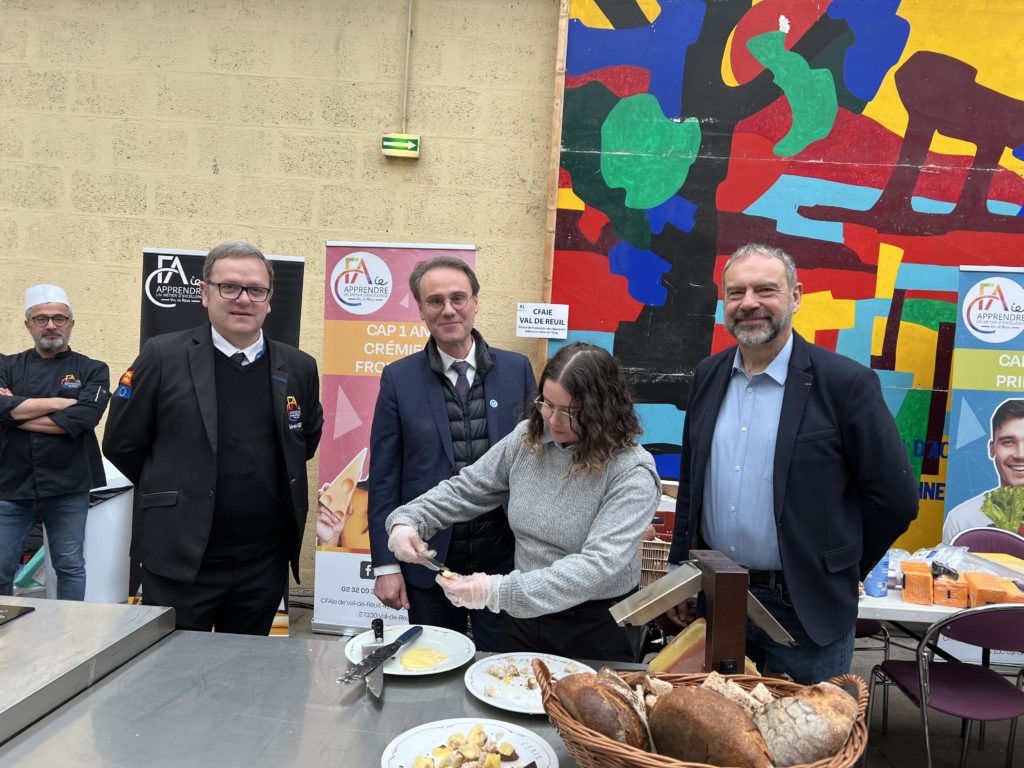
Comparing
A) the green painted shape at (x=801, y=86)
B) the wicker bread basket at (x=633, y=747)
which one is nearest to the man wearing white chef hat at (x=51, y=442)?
the wicker bread basket at (x=633, y=747)

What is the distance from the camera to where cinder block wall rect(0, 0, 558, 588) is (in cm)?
450

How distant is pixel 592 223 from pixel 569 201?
7.6 inches

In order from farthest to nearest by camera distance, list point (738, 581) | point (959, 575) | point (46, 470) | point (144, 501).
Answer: point (46, 470) → point (959, 575) → point (144, 501) → point (738, 581)

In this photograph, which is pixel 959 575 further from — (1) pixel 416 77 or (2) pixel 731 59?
(1) pixel 416 77

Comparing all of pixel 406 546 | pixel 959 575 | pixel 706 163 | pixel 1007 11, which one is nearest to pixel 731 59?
pixel 706 163

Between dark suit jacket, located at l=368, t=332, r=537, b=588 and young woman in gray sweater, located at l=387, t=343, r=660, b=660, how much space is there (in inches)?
14.9

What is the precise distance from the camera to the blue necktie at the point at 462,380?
2248 mm

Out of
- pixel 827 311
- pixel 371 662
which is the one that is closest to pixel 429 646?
pixel 371 662

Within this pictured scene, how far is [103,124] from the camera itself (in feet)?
15.2

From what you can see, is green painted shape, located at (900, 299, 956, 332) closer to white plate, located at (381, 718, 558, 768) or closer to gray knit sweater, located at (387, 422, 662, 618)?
gray knit sweater, located at (387, 422, 662, 618)

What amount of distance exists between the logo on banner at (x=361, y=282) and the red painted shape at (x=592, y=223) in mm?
1221

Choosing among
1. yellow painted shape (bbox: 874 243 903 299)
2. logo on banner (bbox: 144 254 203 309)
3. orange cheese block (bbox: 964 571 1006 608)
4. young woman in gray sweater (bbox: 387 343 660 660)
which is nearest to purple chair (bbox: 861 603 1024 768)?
orange cheese block (bbox: 964 571 1006 608)

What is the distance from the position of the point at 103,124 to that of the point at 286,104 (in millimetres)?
1207

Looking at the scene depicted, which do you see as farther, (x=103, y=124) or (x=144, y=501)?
(x=103, y=124)
